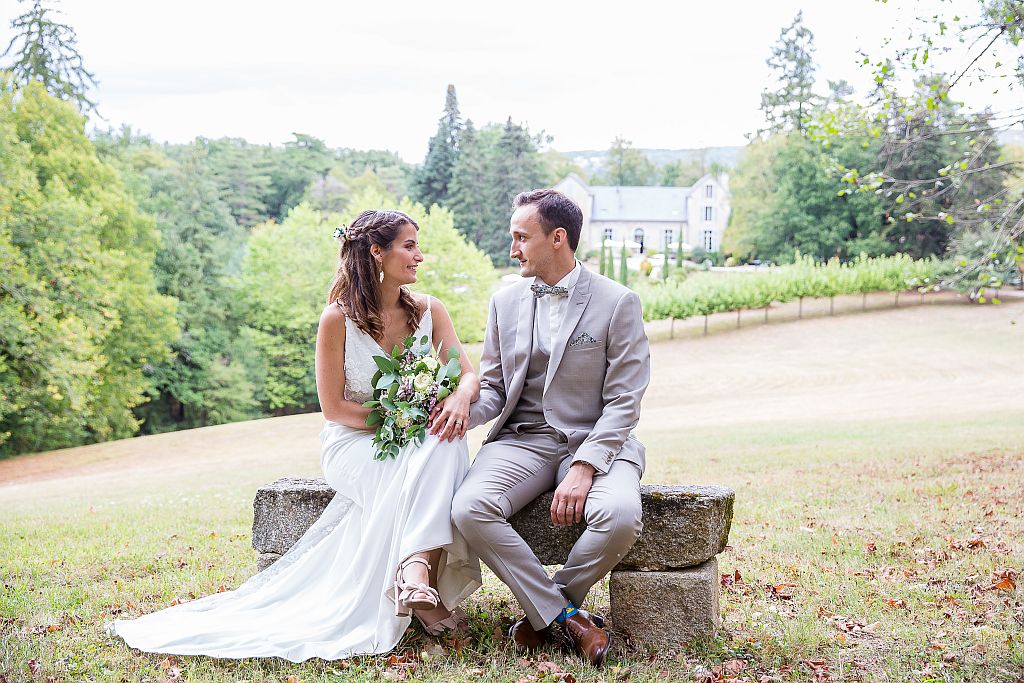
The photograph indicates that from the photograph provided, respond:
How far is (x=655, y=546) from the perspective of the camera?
379cm

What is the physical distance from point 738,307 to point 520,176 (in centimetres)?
1910

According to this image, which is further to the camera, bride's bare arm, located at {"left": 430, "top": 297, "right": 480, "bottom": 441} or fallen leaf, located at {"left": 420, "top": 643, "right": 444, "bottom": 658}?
bride's bare arm, located at {"left": 430, "top": 297, "right": 480, "bottom": 441}

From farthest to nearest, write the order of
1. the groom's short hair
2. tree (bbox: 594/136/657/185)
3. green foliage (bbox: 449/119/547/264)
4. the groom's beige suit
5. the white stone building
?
tree (bbox: 594/136/657/185)
the white stone building
green foliage (bbox: 449/119/547/264)
the groom's short hair
the groom's beige suit

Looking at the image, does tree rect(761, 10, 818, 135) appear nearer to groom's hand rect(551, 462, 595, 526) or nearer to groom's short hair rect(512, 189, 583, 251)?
groom's short hair rect(512, 189, 583, 251)

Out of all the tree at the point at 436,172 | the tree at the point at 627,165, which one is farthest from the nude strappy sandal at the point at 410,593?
the tree at the point at 627,165

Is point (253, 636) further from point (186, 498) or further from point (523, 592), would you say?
point (186, 498)

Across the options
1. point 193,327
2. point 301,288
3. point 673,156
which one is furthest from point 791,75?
point 193,327

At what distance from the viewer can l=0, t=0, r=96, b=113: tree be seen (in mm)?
30266

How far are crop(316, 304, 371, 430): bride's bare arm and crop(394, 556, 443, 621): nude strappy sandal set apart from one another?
0.77 meters

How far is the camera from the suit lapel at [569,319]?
3.98 metres

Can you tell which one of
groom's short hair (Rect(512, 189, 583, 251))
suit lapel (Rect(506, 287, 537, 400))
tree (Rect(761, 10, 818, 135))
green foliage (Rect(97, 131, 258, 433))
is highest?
tree (Rect(761, 10, 818, 135))

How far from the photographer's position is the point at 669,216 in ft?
188

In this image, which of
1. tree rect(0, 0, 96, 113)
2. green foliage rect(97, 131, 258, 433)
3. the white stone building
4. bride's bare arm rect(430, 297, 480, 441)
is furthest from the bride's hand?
the white stone building

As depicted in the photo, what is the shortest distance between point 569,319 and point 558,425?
0.48 meters
